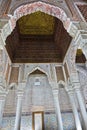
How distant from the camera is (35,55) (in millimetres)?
9477

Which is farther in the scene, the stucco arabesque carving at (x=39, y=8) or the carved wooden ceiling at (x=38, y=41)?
the carved wooden ceiling at (x=38, y=41)

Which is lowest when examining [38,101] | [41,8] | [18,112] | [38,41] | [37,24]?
[38,101]

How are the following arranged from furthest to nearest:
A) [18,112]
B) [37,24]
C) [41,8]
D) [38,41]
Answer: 1. [38,41]
2. [37,24]
3. [18,112]
4. [41,8]

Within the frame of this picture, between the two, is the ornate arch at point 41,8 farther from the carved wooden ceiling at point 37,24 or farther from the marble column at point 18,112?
the marble column at point 18,112

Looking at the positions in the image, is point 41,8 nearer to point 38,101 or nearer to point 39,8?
point 39,8

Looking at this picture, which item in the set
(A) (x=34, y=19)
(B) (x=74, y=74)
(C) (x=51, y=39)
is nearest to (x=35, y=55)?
(C) (x=51, y=39)

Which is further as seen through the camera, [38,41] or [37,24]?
[38,41]

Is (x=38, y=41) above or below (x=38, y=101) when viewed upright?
above

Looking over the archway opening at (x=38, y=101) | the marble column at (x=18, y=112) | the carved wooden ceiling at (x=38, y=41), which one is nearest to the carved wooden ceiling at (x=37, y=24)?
the carved wooden ceiling at (x=38, y=41)

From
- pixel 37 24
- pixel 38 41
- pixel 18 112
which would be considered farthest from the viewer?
pixel 38 41

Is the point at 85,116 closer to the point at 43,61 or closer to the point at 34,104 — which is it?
the point at 34,104

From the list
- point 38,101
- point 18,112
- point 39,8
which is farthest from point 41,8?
point 38,101

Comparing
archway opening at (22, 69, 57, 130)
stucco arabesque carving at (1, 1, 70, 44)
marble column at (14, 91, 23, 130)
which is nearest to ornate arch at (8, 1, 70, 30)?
stucco arabesque carving at (1, 1, 70, 44)

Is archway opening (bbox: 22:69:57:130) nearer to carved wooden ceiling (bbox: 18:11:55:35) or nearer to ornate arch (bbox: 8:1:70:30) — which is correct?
carved wooden ceiling (bbox: 18:11:55:35)
